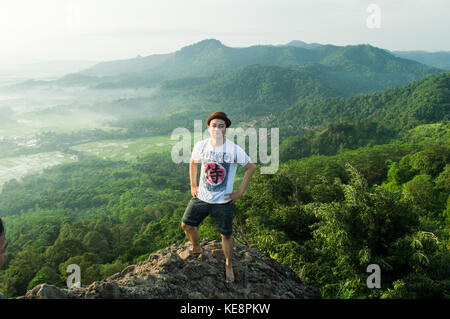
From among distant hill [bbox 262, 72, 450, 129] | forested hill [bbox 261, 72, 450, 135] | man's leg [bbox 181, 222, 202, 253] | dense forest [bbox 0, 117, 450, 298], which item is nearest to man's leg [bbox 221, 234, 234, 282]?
man's leg [bbox 181, 222, 202, 253]

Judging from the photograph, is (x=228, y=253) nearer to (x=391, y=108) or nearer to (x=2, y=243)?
(x=2, y=243)

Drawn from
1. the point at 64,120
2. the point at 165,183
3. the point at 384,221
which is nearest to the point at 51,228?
the point at 165,183

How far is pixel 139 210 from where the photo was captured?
45.3 metres

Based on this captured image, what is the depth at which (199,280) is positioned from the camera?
11.6 ft

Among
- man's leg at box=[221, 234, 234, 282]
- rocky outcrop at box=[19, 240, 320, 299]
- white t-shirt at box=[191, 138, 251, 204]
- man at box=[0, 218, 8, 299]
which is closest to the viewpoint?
man at box=[0, 218, 8, 299]

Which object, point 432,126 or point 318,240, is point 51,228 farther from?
point 432,126

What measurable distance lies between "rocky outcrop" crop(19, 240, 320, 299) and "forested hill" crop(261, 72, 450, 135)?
227 ft

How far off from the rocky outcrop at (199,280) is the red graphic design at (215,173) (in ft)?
3.97

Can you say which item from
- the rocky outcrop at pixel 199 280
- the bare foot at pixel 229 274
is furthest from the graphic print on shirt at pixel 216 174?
the rocky outcrop at pixel 199 280

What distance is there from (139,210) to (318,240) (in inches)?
1674

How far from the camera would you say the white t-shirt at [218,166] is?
3285 millimetres

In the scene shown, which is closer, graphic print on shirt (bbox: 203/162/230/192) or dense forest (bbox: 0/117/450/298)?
graphic print on shirt (bbox: 203/162/230/192)

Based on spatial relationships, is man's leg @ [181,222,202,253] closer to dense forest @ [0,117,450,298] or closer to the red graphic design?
the red graphic design

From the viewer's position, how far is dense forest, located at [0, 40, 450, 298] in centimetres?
482
